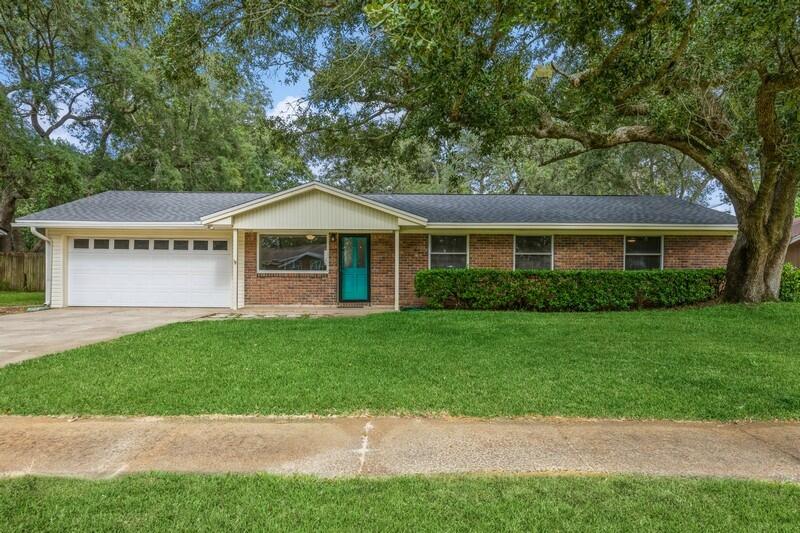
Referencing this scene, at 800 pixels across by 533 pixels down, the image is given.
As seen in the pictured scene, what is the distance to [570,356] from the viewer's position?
6125 millimetres

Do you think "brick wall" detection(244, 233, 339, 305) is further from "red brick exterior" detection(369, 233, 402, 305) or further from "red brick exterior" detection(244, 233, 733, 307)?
"red brick exterior" detection(369, 233, 402, 305)

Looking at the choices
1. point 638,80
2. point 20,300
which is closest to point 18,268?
point 20,300

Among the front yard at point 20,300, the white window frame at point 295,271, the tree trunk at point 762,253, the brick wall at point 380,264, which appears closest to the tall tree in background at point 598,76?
the tree trunk at point 762,253

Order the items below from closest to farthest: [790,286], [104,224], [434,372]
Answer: [434,372]
[790,286]
[104,224]

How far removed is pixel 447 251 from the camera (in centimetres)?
1252

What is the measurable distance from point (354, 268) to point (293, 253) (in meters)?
1.80

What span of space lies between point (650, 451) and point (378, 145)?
10557 mm

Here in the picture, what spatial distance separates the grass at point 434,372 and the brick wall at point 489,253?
4092 mm

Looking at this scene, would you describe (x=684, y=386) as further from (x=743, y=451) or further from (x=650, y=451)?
(x=650, y=451)

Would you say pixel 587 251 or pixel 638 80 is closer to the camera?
pixel 638 80

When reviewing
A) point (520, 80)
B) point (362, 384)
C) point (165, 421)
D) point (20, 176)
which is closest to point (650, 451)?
point (362, 384)

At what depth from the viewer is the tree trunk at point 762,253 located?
409 inches

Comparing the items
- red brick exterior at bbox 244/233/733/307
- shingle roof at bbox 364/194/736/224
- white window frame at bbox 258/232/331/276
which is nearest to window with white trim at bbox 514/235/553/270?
red brick exterior at bbox 244/233/733/307

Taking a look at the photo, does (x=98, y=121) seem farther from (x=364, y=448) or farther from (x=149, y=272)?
(x=364, y=448)
